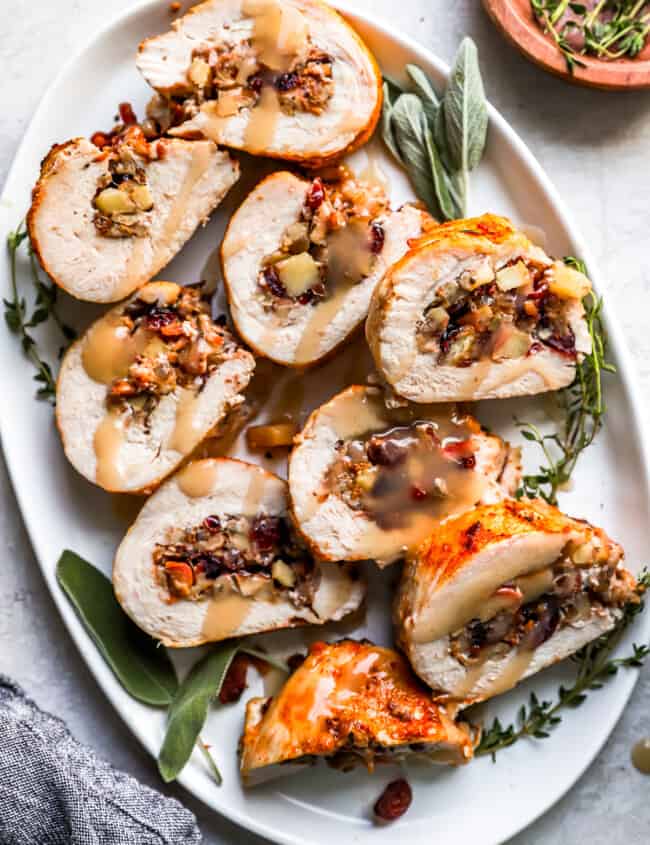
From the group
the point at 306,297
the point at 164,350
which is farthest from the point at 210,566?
the point at 306,297

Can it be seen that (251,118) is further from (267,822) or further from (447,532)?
(267,822)

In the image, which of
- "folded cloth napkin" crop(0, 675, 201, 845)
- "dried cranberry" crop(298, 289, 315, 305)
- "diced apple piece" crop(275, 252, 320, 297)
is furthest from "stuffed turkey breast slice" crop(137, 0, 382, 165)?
"folded cloth napkin" crop(0, 675, 201, 845)

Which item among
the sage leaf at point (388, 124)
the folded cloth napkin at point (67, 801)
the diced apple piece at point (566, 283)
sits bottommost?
the folded cloth napkin at point (67, 801)

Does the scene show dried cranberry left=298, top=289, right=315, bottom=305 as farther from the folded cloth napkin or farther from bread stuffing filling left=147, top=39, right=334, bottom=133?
the folded cloth napkin

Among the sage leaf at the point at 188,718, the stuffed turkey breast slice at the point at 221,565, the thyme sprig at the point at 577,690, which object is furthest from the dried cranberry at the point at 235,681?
the thyme sprig at the point at 577,690

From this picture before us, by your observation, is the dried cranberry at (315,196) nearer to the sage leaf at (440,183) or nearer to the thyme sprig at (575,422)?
the sage leaf at (440,183)

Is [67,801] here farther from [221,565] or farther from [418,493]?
[418,493]
